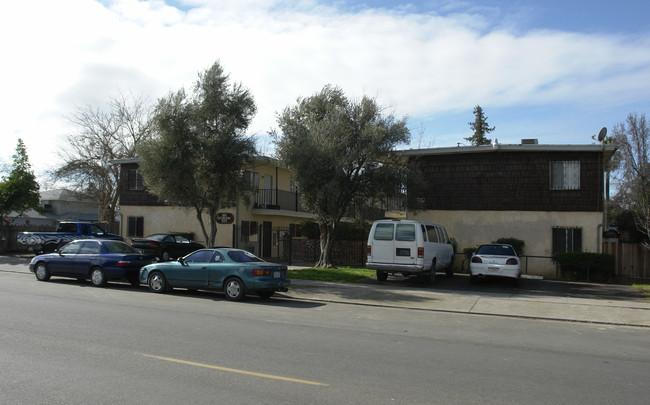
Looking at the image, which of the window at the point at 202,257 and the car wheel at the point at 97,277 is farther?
the car wheel at the point at 97,277

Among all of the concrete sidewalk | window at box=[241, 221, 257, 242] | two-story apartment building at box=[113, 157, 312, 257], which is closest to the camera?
the concrete sidewalk

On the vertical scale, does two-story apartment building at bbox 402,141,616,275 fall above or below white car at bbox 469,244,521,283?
above

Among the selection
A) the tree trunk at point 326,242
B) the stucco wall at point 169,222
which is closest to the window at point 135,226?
the stucco wall at point 169,222

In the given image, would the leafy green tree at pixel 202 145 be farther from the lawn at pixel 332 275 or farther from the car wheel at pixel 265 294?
the car wheel at pixel 265 294

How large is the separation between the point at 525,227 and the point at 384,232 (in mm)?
8678

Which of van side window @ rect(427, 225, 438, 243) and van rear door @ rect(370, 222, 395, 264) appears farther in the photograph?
van side window @ rect(427, 225, 438, 243)

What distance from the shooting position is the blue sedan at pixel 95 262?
1474 cm

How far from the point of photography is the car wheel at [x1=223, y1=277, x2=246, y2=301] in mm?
12453

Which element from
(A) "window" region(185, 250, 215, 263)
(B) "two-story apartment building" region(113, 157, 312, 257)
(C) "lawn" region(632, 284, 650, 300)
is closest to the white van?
(A) "window" region(185, 250, 215, 263)

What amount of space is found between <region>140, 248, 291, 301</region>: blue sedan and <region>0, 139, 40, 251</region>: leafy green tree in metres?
17.9

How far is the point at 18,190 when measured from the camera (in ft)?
88.7

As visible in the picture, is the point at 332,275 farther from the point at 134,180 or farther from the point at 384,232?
the point at 134,180

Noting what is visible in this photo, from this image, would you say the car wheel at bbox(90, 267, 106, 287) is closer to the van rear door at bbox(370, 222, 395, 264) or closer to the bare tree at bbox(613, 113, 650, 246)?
the van rear door at bbox(370, 222, 395, 264)

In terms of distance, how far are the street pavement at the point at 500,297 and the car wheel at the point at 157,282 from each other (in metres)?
3.44
